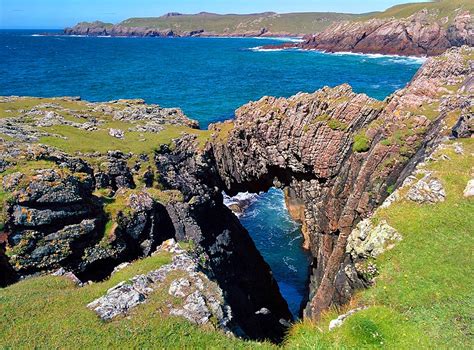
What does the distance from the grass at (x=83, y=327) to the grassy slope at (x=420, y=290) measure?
3523 millimetres

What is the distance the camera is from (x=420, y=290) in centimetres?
1534

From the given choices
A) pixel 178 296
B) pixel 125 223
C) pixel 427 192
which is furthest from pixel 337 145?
pixel 178 296

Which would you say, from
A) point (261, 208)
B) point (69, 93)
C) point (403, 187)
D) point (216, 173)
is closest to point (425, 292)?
point (403, 187)

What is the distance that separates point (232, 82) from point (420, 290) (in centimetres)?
12059

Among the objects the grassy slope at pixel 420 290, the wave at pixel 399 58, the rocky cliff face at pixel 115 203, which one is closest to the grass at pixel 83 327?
the grassy slope at pixel 420 290

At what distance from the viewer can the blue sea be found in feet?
185

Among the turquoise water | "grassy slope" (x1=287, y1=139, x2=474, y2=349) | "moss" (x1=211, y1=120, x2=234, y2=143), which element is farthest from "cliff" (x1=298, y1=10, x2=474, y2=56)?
"grassy slope" (x1=287, y1=139, x2=474, y2=349)

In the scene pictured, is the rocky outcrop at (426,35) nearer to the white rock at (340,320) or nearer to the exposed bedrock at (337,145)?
the exposed bedrock at (337,145)

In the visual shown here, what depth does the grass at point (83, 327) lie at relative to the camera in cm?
1423

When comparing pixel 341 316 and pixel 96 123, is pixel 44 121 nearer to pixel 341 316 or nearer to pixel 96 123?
pixel 96 123

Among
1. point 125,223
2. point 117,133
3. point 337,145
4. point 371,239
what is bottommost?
point 125,223

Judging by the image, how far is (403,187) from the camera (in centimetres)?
2084

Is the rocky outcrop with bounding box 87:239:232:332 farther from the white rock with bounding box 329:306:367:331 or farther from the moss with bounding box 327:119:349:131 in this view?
the moss with bounding box 327:119:349:131

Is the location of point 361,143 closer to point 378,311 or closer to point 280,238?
point 378,311
